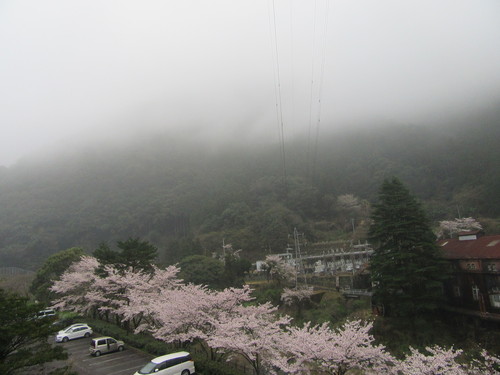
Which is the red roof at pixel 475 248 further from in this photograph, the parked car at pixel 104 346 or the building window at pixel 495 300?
the parked car at pixel 104 346

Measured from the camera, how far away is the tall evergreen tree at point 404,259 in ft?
81.9

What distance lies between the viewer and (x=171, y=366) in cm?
1566

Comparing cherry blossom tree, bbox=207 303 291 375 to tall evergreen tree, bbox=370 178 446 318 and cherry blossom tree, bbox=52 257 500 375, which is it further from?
tall evergreen tree, bbox=370 178 446 318

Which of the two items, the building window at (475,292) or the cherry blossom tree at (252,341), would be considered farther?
the building window at (475,292)

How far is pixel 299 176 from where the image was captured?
4614 inches

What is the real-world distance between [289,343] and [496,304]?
1755cm

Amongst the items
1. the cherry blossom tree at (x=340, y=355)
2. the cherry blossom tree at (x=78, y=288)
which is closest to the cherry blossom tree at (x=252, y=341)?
the cherry blossom tree at (x=340, y=355)

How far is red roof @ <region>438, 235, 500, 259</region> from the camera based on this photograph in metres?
24.7

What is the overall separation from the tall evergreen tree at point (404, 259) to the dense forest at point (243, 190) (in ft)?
119

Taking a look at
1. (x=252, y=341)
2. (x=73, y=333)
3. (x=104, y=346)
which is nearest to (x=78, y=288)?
(x=73, y=333)

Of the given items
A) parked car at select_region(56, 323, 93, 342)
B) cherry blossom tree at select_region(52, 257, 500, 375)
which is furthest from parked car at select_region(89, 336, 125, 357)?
parked car at select_region(56, 323, 93, 342)

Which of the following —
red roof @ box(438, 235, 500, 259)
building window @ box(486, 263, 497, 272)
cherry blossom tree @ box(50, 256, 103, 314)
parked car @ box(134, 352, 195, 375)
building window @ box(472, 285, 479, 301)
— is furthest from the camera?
cherry blossom tree @ box(50, 256, 103, 314)

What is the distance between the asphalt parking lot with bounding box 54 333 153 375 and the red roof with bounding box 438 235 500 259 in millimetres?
23471

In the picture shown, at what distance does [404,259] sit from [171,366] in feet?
60.7
